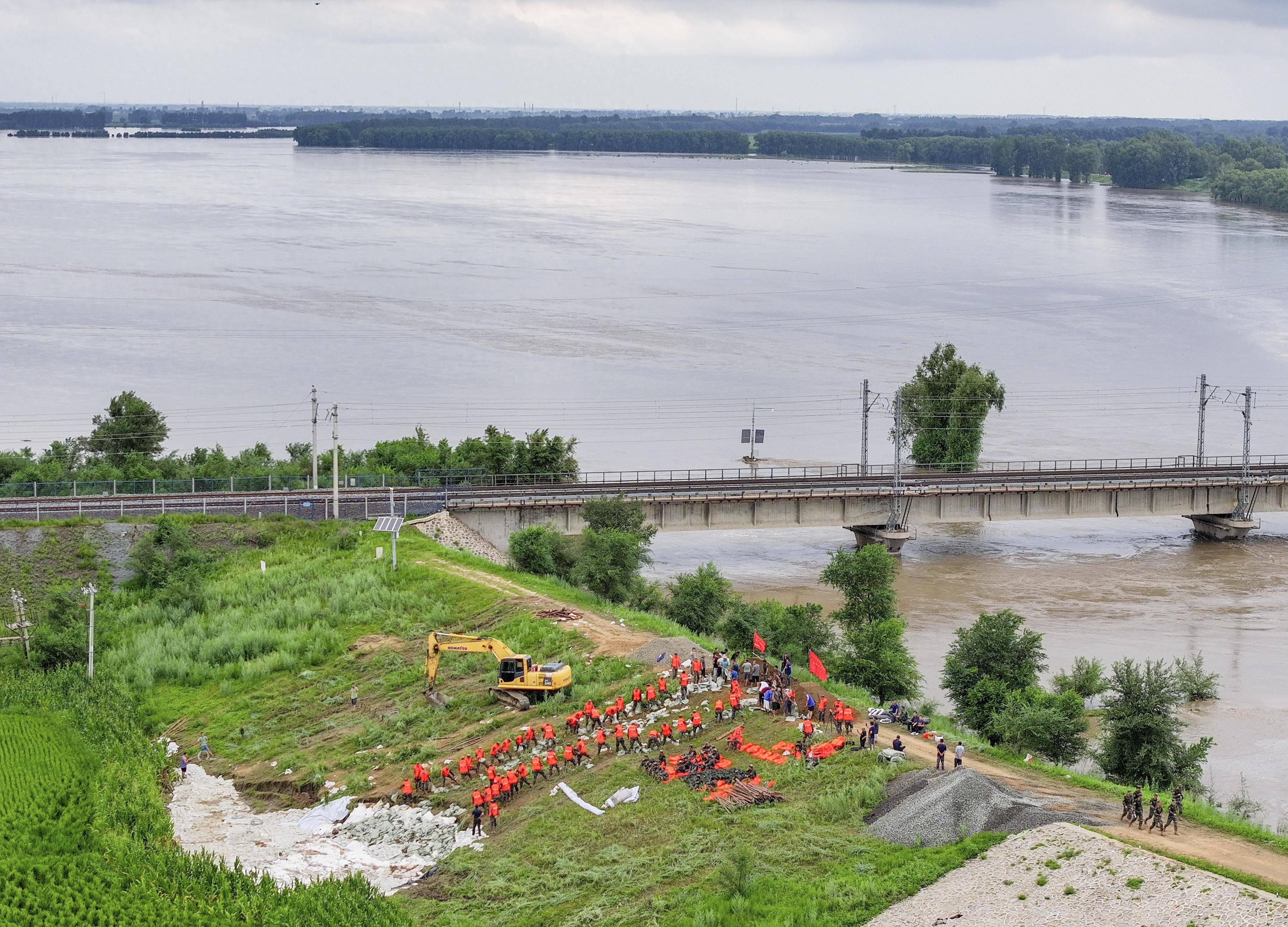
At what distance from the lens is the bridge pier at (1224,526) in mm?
77125

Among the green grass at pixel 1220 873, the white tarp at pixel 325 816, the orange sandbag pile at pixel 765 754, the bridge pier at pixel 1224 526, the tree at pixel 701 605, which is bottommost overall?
the bridge pier at pixel 1224 526

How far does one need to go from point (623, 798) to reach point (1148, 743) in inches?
523

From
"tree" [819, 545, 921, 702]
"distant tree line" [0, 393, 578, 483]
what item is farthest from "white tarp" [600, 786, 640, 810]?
"distant tree line" [0, 393, 578, 483]

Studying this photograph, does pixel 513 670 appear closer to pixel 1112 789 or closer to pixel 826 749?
pixel 826 749

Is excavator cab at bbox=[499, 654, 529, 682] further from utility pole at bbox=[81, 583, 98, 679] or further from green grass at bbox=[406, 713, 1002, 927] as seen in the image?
utility pole at bbox=[81, 583, 98, 679]

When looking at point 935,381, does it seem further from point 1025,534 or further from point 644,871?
point 644,871

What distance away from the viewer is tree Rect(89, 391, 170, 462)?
75.6 meters

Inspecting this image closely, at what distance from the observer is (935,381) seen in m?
85.8

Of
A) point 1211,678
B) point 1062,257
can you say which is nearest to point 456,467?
point 1211,678

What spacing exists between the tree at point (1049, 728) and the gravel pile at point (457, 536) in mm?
24770

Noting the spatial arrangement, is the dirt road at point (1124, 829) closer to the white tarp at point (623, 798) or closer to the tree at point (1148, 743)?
the tree at point (1148, 743)

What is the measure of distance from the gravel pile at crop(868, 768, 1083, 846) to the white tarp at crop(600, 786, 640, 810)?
521 centimetres

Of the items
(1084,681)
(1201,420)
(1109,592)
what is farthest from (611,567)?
(1201,420)

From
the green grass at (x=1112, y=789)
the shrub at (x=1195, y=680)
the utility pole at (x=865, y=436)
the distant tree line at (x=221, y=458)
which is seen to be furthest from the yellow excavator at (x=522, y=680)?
the utility pole at (x=865, y=436)
